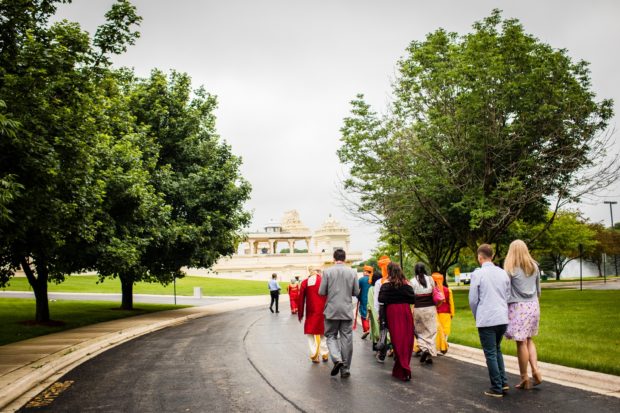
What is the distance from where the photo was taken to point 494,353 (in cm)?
771

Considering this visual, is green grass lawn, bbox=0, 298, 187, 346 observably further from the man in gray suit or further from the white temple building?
the white temple building

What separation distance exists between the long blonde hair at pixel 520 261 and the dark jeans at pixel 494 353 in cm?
84

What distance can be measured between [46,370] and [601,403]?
9230 millimetres

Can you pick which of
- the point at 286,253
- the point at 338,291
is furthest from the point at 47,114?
the point at 286,253

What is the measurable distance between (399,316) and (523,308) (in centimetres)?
207

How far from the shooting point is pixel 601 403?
6.95 meters

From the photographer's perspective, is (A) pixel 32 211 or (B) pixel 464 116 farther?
(B) pixel 464 116

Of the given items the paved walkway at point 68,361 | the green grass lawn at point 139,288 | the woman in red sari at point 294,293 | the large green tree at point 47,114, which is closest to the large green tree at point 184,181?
the woman in red sari at point 294,293

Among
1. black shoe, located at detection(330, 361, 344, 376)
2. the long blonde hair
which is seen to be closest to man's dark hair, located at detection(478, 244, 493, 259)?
the long blonde hair

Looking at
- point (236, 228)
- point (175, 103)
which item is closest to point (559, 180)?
point (236, 228)

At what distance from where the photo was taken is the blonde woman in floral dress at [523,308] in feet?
26.1

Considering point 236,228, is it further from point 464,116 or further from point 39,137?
point 39,137

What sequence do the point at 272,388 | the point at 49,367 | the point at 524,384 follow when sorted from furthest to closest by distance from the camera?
the point at 49,367, the point at 272,388, the point at 524,384

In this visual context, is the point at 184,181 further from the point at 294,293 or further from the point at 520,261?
the point at 520,261
